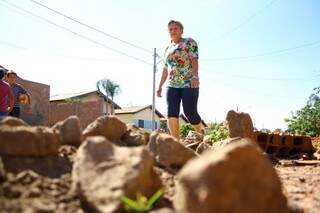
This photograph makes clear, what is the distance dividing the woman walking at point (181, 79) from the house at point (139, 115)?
121 feet

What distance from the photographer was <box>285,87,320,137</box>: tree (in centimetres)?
1539

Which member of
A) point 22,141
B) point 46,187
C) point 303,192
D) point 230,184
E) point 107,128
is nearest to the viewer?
point 230,184

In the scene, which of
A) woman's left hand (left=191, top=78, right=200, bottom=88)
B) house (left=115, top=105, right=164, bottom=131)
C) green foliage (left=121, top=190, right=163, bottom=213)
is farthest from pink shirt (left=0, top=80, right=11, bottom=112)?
house (left=115, top=105, right=164, bottom=131)

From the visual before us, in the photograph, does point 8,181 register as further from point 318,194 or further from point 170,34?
point 170,34

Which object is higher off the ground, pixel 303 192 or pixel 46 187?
pixel 46 187

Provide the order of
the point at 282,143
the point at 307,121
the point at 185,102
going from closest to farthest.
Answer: the point at 185,102 < the point at 282,143 < the point at 307,121

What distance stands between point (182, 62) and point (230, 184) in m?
3.56

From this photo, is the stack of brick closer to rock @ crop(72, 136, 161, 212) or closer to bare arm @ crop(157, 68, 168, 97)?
bare arm @ crop(157, 68, 168, 97)

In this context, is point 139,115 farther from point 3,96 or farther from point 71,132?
point 71,132

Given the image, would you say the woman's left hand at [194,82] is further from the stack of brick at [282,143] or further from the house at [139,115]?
the house at [139,115]

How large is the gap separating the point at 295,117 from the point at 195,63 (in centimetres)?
1245

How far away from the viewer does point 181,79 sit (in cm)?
524

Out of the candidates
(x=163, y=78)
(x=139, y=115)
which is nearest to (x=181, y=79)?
(x=163, y=78)

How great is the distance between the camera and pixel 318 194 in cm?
316
